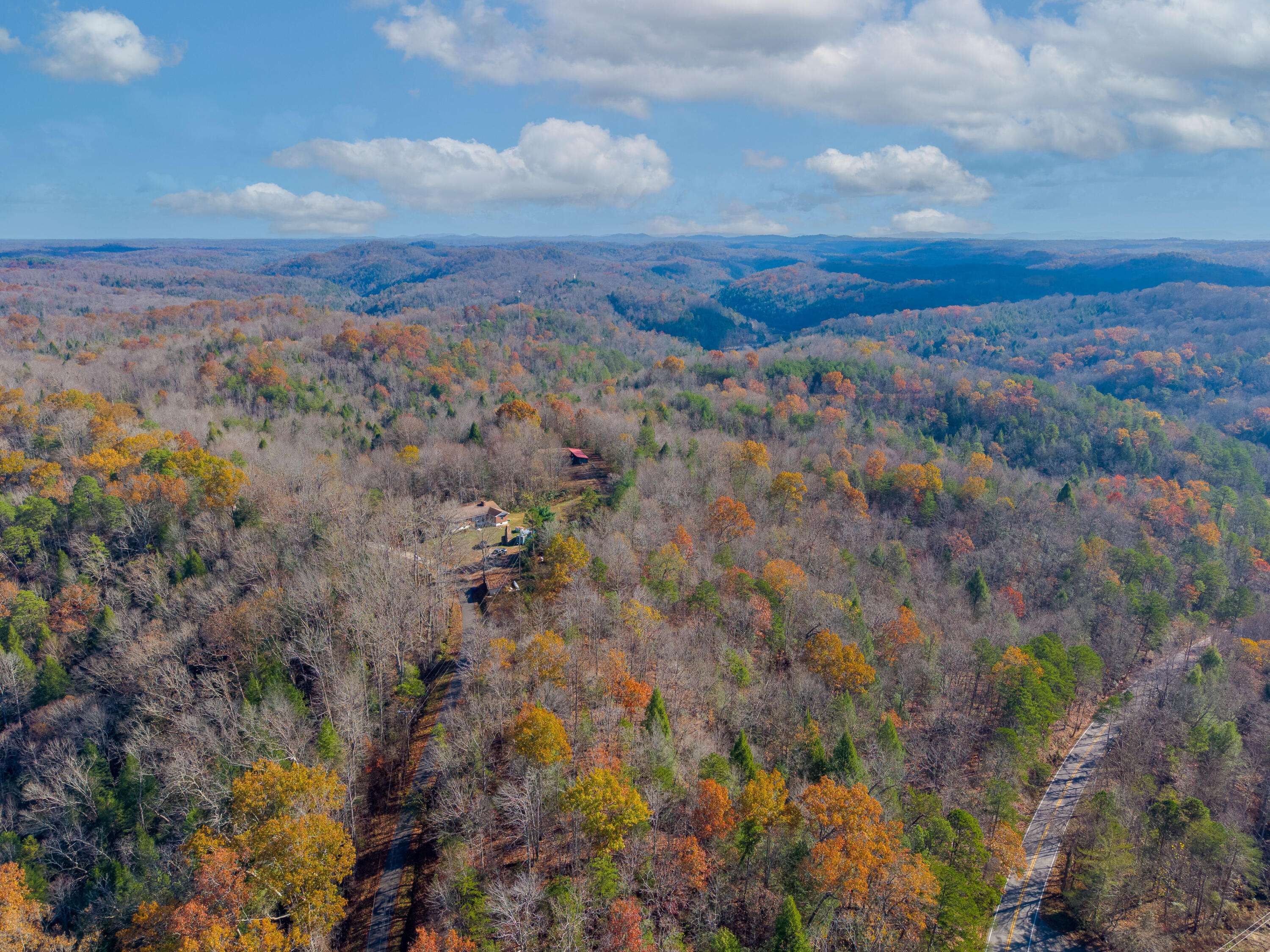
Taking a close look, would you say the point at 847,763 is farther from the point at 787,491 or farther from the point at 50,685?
the point at 50,685

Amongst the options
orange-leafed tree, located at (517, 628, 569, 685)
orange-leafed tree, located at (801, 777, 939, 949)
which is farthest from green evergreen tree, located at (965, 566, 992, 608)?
orange-leafed tree, located at (517, 628, 569, 685)

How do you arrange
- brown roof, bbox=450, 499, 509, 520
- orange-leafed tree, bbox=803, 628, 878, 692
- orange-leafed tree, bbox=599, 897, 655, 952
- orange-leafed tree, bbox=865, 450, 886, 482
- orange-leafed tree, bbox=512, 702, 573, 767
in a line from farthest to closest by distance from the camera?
orange-leafed tree, bbox=865, 450, 886, 482 → brown roof, bbox=450, 499, 509, 520 → orange-leafed tree, bbox=803, 628, 878, 692 → orange-leafed tree, bbox=512, 702, 573, 767 → orange-leafed tree, bbox=599, 897, 655, 952

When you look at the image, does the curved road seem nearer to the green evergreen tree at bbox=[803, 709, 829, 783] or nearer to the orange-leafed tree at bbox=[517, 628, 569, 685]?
the green evergreen tree at bbox=[803, 709, 829, 783]

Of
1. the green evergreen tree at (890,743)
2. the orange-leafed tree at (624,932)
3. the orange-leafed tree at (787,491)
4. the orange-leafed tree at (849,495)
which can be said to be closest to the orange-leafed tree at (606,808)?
the orange-leafed tree at (624,932)

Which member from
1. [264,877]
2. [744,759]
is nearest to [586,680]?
[744,759]

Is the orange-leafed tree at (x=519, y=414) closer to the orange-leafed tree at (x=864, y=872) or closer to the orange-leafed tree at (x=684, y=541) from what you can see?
the orange-leafed tree at (x=684, y=541)

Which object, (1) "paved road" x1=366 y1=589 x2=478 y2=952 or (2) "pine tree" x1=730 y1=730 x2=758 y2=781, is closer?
(1) "paved road" x1=366 y1=589 x2=478 y2=952

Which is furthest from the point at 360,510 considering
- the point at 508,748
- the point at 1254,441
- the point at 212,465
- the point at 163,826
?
the point at 1254,441

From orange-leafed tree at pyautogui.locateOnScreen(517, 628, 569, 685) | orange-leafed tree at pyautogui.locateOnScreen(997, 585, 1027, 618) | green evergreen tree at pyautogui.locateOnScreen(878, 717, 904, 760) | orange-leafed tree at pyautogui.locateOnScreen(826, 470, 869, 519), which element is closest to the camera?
orange-leafed tree at pyautogui.locateOnScreen(517, 628, 569, 685)
